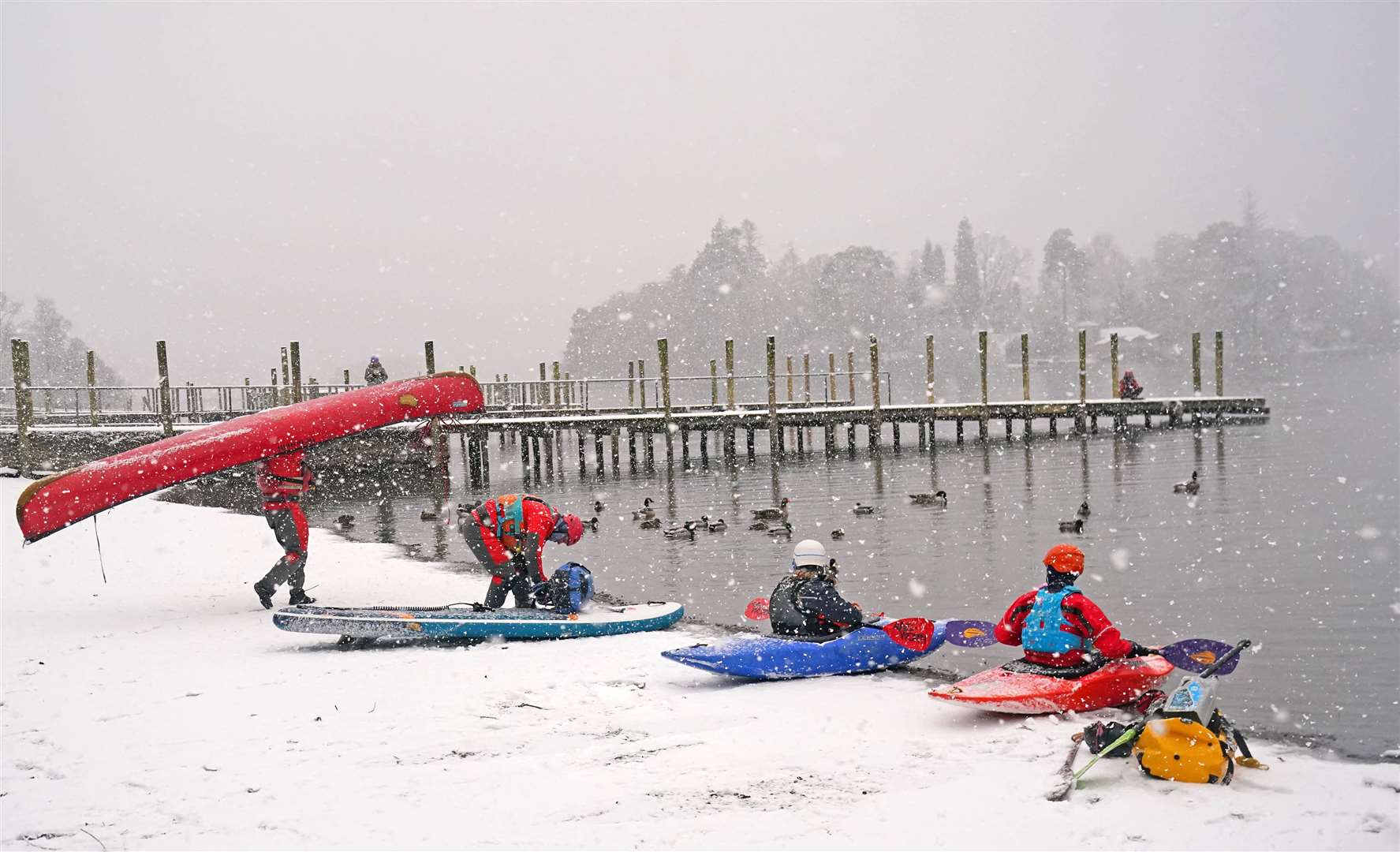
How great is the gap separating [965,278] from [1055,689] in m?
109

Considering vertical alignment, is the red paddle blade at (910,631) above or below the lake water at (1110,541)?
above

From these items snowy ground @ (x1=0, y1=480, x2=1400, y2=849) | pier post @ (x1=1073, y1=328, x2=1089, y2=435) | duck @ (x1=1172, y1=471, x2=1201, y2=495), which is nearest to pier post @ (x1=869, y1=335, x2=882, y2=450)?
pier post @ (x1=1073, y1=328, x2=1089, y2=435)

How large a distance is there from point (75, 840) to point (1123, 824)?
213 inches

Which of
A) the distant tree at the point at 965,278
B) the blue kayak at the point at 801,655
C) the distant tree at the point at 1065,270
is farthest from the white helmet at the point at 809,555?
the distant tree at the point at 1065,270

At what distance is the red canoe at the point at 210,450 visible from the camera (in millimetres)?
11047

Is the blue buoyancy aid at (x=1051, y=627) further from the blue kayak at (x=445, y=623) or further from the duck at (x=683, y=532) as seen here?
the duck at (x=683, y=532)

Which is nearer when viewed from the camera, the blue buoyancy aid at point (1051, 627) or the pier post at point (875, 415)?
the blue buoyancy aid at point (1051, 627)

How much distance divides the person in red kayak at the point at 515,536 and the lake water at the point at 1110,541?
2.72 meters

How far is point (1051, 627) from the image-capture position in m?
7.67

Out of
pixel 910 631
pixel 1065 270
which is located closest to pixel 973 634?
pixel 910 631

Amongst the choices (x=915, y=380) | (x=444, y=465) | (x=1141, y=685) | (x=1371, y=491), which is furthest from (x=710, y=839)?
(x=915, y=380)

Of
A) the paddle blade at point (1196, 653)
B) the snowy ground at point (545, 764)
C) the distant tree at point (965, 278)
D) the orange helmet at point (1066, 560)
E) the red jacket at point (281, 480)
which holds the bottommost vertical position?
the snowy ground at point (545, 764)

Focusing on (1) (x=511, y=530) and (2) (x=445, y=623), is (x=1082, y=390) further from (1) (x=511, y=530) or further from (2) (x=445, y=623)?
(2) (x=445, y=623)

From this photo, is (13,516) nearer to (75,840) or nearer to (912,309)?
(75,840)
